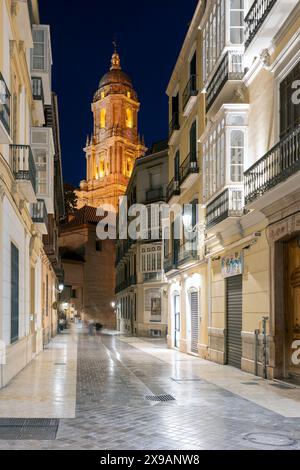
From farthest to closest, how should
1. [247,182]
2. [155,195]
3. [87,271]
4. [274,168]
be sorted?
[87,271]
[155,195]
[247,182]
[274,168]

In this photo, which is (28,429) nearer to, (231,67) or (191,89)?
(231,67)

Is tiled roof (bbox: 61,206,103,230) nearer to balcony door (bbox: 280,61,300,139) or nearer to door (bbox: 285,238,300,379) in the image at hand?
door (bbox: 285,238,300,379)

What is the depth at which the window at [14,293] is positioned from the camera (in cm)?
1441

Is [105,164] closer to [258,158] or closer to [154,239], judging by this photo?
[154,239]

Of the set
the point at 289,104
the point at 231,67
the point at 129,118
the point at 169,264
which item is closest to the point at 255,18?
the point at 231,67

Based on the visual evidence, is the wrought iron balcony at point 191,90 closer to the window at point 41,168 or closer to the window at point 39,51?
the window at point 39,51

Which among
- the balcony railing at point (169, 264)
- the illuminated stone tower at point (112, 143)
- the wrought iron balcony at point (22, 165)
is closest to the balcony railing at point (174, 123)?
the balcony railing at point (169, 264)

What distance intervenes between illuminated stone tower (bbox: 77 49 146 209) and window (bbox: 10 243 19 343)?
59933 mm

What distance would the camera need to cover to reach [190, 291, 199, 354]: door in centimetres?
2247

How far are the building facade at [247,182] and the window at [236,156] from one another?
28mm

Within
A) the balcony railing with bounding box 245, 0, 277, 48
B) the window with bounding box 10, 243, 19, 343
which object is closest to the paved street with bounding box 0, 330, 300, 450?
the window with bounding box 10, 243, 19, 343

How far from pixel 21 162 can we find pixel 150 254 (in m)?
27.2

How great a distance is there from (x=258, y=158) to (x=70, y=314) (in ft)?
155

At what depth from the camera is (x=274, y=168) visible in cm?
1319
